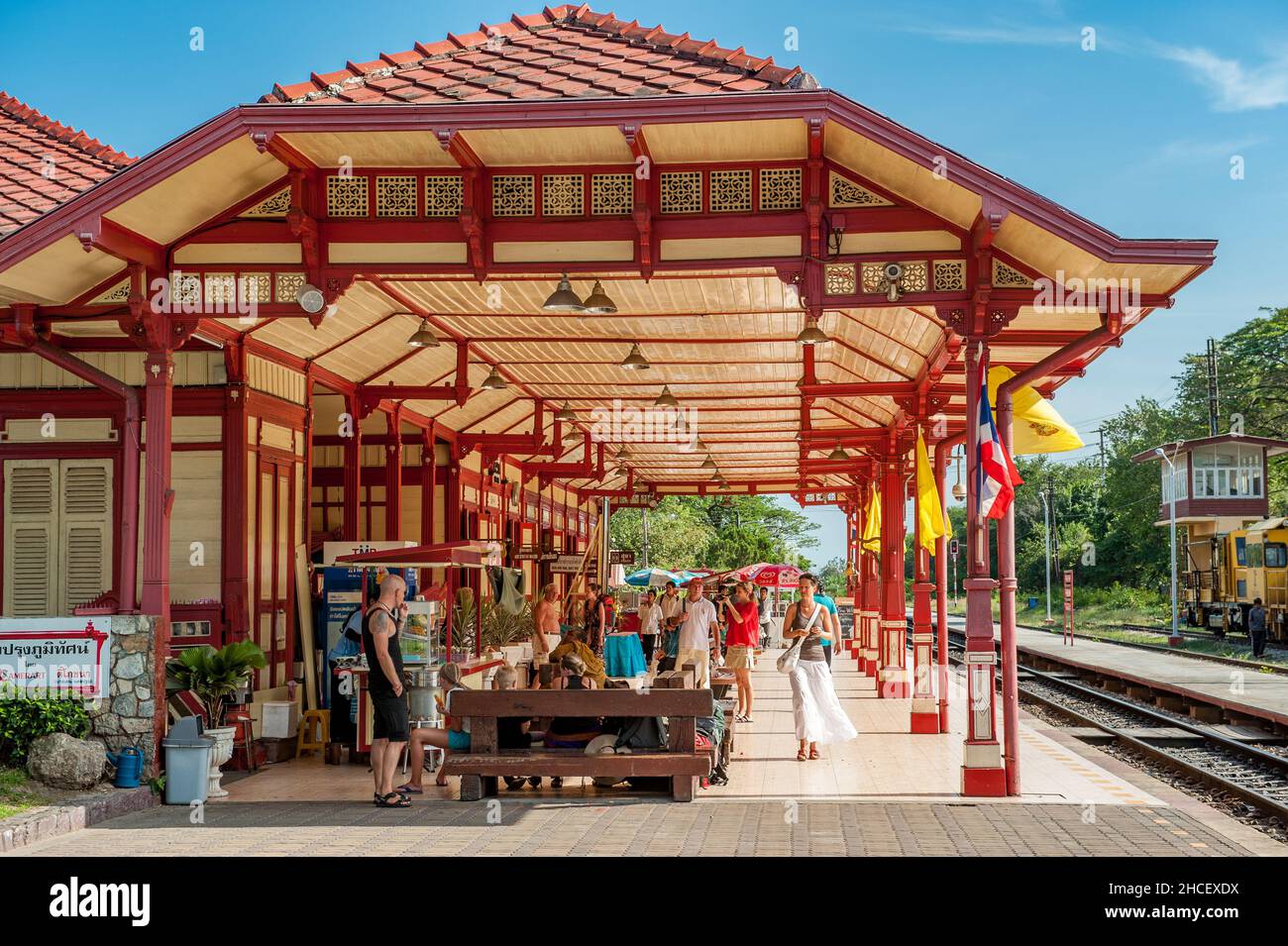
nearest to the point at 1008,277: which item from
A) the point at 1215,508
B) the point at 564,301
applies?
the point at 564,301

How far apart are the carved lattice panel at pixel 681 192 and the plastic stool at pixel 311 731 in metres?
6.29

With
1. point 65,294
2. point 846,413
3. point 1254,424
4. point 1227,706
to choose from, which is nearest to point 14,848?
point 65,294

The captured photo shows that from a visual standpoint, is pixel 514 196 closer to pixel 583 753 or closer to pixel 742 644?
pixel 583 753

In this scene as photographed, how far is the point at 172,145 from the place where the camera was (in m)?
10.2

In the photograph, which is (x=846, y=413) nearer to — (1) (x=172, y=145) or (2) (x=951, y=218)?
(2) (x=951, y=218)

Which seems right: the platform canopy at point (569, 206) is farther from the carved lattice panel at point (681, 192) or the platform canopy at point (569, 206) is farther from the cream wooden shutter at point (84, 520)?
the cream wooden shutter at point (84, 520)

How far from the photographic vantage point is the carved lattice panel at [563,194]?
11336 mm

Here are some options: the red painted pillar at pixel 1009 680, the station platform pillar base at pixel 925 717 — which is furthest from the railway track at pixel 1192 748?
the station platform pillar base at pixel 925 717

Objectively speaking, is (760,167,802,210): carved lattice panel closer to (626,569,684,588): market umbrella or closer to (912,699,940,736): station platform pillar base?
(912,699,940,736): station platform pillar base

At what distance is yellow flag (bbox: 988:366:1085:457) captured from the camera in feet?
40.1

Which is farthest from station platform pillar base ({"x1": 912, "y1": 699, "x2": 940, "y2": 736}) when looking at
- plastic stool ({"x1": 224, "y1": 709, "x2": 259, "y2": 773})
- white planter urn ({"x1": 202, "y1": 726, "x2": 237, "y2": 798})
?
white planter urn ({"x1": 202, "y1": 726, "x2": 237, "y2": 798})

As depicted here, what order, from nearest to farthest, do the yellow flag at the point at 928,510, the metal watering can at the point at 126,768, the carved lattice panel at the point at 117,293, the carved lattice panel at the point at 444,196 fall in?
the metal watering can at the point at 126,768
the carved lattice panel at the point at 444,196
the carved lattice panel at the point at 117,293
the yellow flag at the point at 928,510

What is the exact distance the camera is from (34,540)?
1389cm

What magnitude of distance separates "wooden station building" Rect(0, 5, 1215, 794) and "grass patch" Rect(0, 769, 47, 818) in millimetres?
1635
